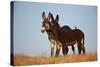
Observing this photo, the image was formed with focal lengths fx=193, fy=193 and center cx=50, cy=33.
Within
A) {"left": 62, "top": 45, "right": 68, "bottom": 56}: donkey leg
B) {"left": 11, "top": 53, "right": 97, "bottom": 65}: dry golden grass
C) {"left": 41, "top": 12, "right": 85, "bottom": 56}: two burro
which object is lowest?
{"left": 11, "top": 53, "right": 97, "bottom": 65}: dry golden grass

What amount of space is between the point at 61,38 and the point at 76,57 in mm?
290

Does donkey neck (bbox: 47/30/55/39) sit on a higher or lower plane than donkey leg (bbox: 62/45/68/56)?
higher

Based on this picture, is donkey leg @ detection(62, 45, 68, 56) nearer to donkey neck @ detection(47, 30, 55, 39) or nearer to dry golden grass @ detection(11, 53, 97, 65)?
dry golden grass @ detection(11, 53, 97, 65)

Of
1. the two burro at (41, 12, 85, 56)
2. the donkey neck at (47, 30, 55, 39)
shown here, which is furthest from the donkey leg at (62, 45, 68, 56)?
the donkey neck at (47, 30, 55, 39)

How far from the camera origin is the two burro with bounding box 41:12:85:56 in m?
2.14

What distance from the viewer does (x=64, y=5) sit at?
7.22 ft

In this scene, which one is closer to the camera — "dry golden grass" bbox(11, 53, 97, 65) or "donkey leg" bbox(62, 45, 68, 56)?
"dry golden grass" bbox(11, 53, 97, 65)

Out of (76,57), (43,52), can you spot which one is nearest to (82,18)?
(76,57)

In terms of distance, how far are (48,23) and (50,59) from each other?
400mm

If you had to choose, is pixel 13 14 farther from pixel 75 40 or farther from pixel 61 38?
pixel 75 40

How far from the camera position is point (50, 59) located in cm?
213

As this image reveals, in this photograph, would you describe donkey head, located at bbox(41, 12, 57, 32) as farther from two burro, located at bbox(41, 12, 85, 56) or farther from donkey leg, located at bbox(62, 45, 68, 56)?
donkey leg, located at bbox(62, 45, 68, 56)

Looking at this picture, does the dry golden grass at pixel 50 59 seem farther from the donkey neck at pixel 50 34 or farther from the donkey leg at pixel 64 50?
the donkey neck at pixel 50 34

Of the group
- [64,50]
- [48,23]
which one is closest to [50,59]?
[64,50]
